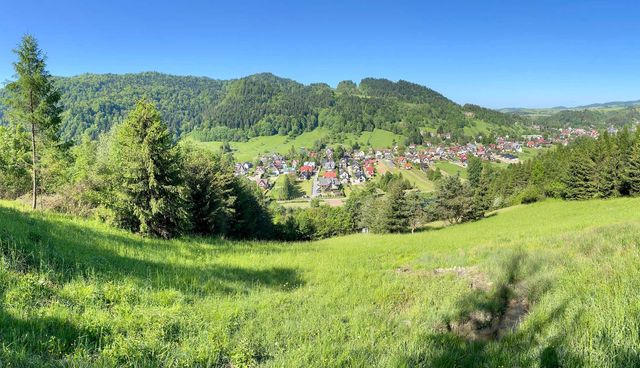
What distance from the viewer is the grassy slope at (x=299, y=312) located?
3.68 m

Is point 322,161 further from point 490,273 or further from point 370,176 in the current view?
point 490,273

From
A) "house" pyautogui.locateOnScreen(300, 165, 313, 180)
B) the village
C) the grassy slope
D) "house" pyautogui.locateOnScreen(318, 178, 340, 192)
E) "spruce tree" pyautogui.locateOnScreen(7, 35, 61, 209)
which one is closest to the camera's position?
the grassy slope

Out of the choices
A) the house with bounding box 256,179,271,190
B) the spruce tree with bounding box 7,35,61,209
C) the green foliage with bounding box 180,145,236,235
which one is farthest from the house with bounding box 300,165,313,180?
the spruce tree with bounding box 7,35,61,209

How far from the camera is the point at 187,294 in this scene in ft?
22.5

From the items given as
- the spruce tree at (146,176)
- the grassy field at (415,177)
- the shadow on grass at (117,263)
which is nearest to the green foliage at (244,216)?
the spruce tree at (146,176)

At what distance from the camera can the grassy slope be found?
3.68m

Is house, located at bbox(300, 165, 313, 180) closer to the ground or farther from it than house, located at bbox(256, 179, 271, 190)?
farther from it

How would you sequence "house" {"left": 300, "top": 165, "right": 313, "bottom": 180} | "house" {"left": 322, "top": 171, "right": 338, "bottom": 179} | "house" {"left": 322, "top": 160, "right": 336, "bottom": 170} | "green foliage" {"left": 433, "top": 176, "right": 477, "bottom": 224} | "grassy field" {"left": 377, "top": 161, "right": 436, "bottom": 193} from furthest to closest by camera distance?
1. "house" {"left": 322, "top": 160, "right": 336, "bottom": 170}
2. "house" {"left": 300, "top": 165, "right": 313, "bottom": 180}
3. "house" {"left": 322, "top": 171, "right": 338, "bottom": 179}
4. "grassy field" {"left": 377, "top": 161, "right": 436, "bottom": 193}
5. "green foliage" {"left": 433, "top": 176, "right": 477, "bottom": 224}

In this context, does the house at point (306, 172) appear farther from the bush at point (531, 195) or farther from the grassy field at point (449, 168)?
the bush at point (531, 195)

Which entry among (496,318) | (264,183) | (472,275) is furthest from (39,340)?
(264,183)

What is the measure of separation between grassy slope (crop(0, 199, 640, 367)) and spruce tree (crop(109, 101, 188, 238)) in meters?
5.78

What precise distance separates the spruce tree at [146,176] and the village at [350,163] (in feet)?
372

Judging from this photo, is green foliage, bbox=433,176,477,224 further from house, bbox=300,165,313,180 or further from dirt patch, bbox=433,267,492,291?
house, bbox=300,165,313,180

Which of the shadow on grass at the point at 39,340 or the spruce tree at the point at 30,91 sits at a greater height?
the spruce tree at the point at 30,91
